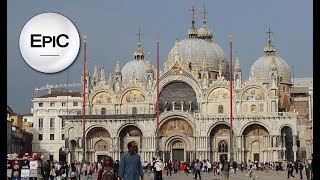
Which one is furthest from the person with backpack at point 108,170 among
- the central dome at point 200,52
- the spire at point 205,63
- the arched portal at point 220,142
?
the central dome at point 200,52

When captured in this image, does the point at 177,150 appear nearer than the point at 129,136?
Yes

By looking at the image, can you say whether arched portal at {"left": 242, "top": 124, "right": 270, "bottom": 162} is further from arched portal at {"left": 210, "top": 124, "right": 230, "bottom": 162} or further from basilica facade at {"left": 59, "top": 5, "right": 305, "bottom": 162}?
arched portal at {"left": 210, "top": 124, "right": 230, "bottom": 162}

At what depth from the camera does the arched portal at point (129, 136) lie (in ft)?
228

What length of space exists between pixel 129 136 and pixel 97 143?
10.7ft

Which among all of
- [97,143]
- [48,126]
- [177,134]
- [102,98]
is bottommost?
[97,143]

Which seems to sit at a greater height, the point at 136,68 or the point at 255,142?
the point at 136,68

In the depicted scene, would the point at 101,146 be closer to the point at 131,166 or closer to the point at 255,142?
the point at 255,142

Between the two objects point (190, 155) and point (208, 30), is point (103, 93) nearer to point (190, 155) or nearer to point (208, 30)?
point (190, 155)

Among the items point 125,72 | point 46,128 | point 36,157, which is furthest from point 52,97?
point 36,157

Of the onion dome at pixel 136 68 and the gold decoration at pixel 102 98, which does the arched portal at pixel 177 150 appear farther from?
the onion dome at pixel 136 68

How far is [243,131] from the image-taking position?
66.1m

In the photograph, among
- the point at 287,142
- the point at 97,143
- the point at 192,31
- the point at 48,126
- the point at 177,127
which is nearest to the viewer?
the point at 177,127

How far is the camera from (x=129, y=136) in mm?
70125

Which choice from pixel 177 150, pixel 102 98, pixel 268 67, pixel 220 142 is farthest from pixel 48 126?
pixel 220 142
